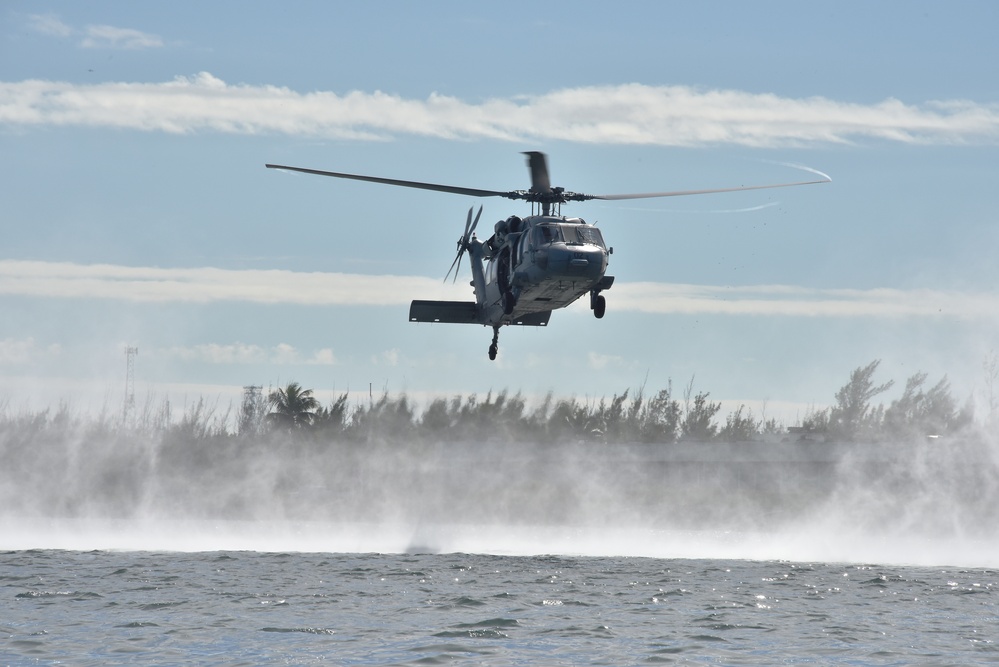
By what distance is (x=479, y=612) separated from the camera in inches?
1300

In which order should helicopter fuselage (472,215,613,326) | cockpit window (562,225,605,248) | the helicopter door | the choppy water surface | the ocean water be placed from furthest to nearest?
the helicopter door
cockpit window (562,225,605,248)
helicopter fuselage (472,215,613,326)
the ocean water
the choppy water surface

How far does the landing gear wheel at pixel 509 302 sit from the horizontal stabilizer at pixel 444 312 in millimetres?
3813

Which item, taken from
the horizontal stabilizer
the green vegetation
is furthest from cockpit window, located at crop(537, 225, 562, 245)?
the green vegetation

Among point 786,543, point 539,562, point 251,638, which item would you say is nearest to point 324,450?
point 786,543

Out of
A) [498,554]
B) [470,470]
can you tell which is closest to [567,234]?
[498,554]

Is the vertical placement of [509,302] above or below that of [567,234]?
below

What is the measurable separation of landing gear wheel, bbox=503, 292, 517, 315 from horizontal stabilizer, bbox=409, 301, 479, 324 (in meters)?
3.81

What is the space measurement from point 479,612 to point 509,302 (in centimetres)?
1185

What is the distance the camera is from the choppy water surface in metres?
27.0

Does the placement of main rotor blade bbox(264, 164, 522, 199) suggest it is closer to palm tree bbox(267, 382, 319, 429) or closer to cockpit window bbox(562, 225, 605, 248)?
cockpit window bbox(562, 225, 605, 248)

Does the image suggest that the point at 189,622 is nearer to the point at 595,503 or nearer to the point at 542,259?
the point at 542,259

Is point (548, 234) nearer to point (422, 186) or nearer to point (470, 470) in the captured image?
point (422, 186)

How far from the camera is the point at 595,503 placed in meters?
93.8

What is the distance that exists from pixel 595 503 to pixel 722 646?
6582 centimetres
